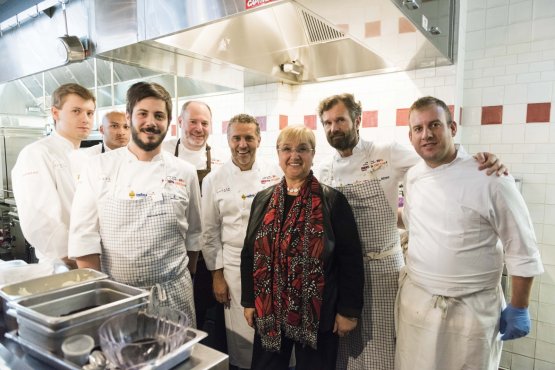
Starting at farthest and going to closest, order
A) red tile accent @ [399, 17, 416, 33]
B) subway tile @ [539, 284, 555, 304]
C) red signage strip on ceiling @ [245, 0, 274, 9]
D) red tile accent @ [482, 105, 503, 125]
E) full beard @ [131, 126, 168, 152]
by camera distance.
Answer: red tile accent @ [482, 105, 503, 125] → subway tile @ [539, 284, 555, 304] → red tile accent @ [399, 17, 416, 33] → full beard @ [131, 126, 168, 152] → red signage strip on ceiling @ [245, 0, 274, 9]

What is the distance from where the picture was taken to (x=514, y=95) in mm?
2697

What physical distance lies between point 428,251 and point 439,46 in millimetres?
1453

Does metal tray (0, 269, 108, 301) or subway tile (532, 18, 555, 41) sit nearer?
metal tray (0, 269, 108, 301)

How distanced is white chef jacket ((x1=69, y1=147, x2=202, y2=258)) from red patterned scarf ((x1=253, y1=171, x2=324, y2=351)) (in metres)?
0.46

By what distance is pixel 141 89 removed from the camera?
1.66 m

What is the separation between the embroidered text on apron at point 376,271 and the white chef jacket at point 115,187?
0.90 m

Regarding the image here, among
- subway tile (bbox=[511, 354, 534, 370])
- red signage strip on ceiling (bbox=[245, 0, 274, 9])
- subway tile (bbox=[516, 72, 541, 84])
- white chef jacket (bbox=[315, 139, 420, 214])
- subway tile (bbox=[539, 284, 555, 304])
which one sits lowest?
subway tile (bbox=[511, 354, 534, 370])

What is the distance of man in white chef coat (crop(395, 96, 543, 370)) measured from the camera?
1.46m

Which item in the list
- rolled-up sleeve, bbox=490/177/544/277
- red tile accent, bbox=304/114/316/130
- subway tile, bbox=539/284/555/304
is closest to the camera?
rolled-up sleeve, bbox=490/177/544/277

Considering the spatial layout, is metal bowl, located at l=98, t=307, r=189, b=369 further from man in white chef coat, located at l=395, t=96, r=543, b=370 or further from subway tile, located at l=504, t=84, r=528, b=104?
subway tile, located at l=504, t=84, r=528, b=104

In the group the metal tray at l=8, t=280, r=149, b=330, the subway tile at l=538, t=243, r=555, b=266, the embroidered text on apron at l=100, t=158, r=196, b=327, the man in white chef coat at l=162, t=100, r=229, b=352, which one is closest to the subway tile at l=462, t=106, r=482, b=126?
the subway tile at l=538, t=243, r=555, b=266

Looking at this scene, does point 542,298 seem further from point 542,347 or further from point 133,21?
point 133,21

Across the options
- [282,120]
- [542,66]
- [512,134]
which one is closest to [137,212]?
[282,120]

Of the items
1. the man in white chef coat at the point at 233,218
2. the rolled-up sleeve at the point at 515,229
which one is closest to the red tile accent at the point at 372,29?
the man in white chef coat at the point at 233,218
